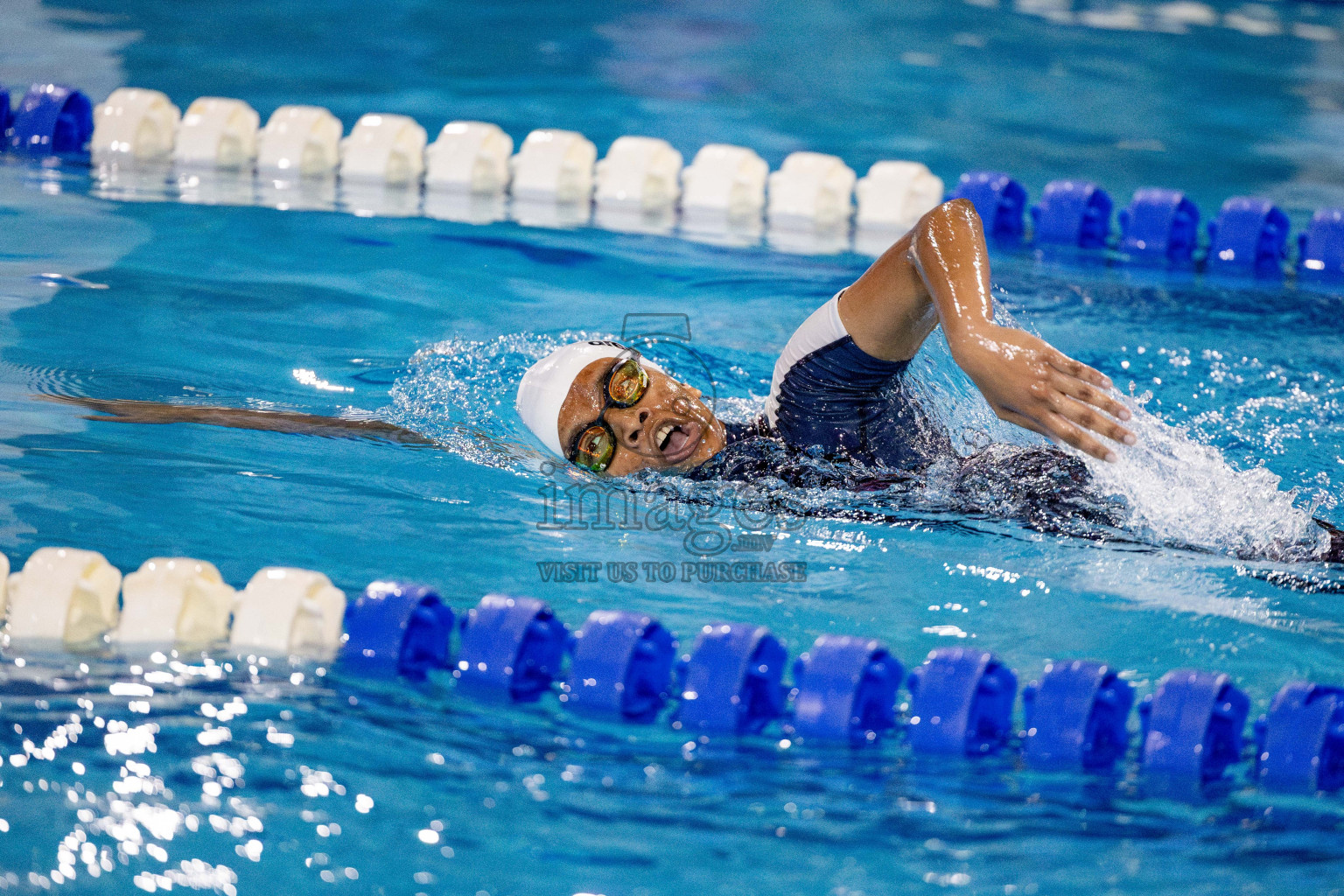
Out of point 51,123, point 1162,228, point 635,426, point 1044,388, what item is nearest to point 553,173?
point 51,123

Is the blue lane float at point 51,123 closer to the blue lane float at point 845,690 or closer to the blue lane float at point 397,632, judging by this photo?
the blue lane float at point 397,632

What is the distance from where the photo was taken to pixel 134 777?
7.28 ft

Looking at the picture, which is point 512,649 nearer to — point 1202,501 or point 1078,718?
point 1078,718

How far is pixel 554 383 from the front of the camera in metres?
3.43

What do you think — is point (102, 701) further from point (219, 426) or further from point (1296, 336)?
point (1296, 336)

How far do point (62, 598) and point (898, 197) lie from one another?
452cm

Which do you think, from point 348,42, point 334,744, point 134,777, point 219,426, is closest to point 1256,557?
point 334,744

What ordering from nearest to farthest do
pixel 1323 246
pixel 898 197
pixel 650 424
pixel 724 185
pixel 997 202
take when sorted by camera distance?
pixel 650 424 < pixel 1323 246 < pixel 997 202 < pixel 898 197 < pixel 724 185

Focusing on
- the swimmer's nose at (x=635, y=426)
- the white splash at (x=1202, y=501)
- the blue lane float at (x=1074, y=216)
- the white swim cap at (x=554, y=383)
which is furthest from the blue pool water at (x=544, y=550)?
the blue lane float at (x=1074, y=216)

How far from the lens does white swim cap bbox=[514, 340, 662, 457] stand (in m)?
3.41

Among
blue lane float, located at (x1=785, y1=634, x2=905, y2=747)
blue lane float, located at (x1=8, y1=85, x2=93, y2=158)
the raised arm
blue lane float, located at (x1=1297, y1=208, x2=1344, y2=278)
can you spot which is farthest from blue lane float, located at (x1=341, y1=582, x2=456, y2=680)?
blue lane float, located at (x1=8, y1=85, x2=93, y2=158)

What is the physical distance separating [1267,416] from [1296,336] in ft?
2.91

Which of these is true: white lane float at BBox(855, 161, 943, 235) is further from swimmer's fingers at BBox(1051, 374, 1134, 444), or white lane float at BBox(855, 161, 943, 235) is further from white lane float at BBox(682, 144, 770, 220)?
swimmer's fingers at BBox(1051, 374, 1134, 444)

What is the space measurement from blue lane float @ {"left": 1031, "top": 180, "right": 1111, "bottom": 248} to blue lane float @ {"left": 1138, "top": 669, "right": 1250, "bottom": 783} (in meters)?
4.03
